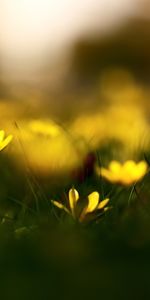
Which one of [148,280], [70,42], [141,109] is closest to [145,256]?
[148,280]

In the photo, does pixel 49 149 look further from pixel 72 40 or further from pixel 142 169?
pixel 72 40

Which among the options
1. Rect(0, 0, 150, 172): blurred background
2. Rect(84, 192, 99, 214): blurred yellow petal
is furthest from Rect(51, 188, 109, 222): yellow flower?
Rect(0, 0, 150, 172): blurred background

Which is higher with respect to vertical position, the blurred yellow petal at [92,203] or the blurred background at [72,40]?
the blurred background at [72,40]

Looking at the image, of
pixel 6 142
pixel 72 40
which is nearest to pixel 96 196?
pixel 6 142

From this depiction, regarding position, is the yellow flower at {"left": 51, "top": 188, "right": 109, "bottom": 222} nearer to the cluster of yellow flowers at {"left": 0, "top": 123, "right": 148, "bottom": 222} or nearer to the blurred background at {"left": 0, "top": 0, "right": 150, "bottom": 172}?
the cluster of yellow flowers at {"left": 0, "top": 123, "right": 148, "bottom": 222}

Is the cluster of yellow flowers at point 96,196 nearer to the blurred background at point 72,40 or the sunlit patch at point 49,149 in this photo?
the sunlit patch at point 49,149

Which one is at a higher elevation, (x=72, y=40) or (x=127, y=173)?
(x=72, y=40)

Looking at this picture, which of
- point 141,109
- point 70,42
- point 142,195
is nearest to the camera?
point 142,195

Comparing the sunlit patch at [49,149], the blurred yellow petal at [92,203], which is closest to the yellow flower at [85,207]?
the blurred yellow petal at [92,203]

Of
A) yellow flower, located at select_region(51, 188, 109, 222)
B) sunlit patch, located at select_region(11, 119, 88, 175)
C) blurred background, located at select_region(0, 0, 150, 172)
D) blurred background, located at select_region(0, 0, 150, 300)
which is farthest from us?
blurred background, located at select_region(0, 0, 150, 172)

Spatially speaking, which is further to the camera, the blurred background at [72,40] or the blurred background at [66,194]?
the blurred background at [72,40]

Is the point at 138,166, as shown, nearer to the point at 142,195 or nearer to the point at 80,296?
the point at 142,195
